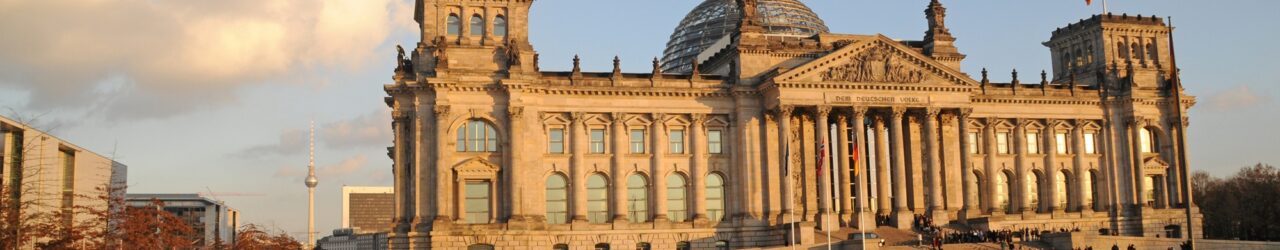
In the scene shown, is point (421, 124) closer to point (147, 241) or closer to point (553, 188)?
point (553, 188)

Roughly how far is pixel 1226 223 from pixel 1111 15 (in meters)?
31.5

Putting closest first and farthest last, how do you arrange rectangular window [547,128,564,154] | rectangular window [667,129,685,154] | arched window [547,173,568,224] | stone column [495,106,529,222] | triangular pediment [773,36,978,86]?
stone column [495,106,529,222], arched window [547,173,568,224], rectangular window [547,128,564,154], triangular pediment [773,36,978,86], rectangular window [667,129,685,154]

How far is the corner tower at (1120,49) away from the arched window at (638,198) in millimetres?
28980

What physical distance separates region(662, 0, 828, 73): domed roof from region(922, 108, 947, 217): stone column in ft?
71.9

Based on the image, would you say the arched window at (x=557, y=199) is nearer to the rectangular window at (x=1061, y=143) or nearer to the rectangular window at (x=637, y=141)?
the rectangular window at (x=637, y=141)

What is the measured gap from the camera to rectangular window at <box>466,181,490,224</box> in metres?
71.7

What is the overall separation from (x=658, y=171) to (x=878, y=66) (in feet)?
43.7

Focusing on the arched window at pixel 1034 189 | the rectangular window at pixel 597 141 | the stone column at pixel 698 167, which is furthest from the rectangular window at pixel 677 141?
the arched window at pixel 1034 189

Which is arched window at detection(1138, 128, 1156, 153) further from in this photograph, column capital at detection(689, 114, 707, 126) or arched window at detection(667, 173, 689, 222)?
arched window at detection(667, 173, 689, 222)

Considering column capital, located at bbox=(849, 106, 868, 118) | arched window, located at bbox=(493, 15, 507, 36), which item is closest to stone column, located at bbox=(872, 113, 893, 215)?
column capital, located at bbox=(849, 106, 868, 118)

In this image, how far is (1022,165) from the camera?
8181cm

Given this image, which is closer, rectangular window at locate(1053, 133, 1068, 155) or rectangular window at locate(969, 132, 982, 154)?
rectangular window at locate(969, 132, 982, 154)

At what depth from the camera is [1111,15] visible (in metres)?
87.3

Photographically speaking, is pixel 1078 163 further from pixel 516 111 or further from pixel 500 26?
pixel 500 26
